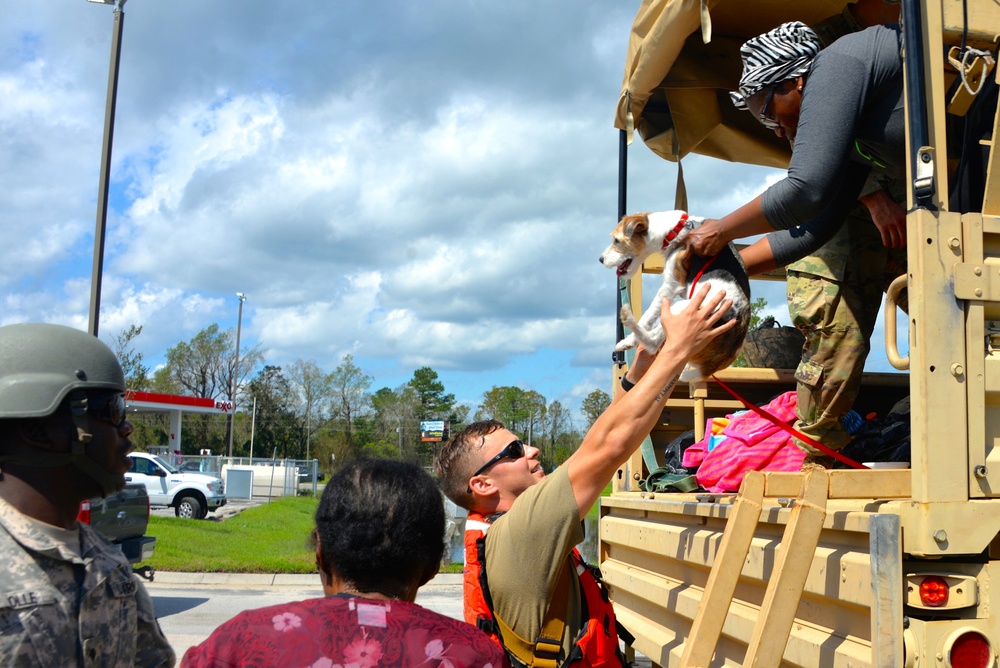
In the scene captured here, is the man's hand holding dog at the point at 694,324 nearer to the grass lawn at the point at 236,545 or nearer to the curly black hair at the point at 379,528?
the curly black hair at the point at 379,528

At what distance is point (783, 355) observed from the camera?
14.7 feet

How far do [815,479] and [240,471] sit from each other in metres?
29.8

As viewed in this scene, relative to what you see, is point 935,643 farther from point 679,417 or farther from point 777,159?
point 777,159

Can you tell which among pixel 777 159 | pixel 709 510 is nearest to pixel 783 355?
pixel 777 159

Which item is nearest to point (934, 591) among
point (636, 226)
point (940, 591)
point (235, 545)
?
point (940, 591)

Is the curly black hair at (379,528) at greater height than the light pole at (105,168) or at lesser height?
lesser

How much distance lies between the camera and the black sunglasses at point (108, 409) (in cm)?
175

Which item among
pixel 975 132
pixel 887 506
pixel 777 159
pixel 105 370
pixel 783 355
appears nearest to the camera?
pixel 105 370

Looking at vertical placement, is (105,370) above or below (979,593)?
above

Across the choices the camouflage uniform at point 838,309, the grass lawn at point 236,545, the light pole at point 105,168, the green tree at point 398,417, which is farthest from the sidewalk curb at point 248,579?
the green tree at point 398,417

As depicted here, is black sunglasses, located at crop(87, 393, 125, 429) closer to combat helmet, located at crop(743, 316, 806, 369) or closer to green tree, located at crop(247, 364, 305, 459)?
combat helmet, located at crop(743, 316, 806, 369)

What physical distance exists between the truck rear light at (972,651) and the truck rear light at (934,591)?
0.26 feet

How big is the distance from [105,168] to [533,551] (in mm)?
9736

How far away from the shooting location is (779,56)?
2.75 m
